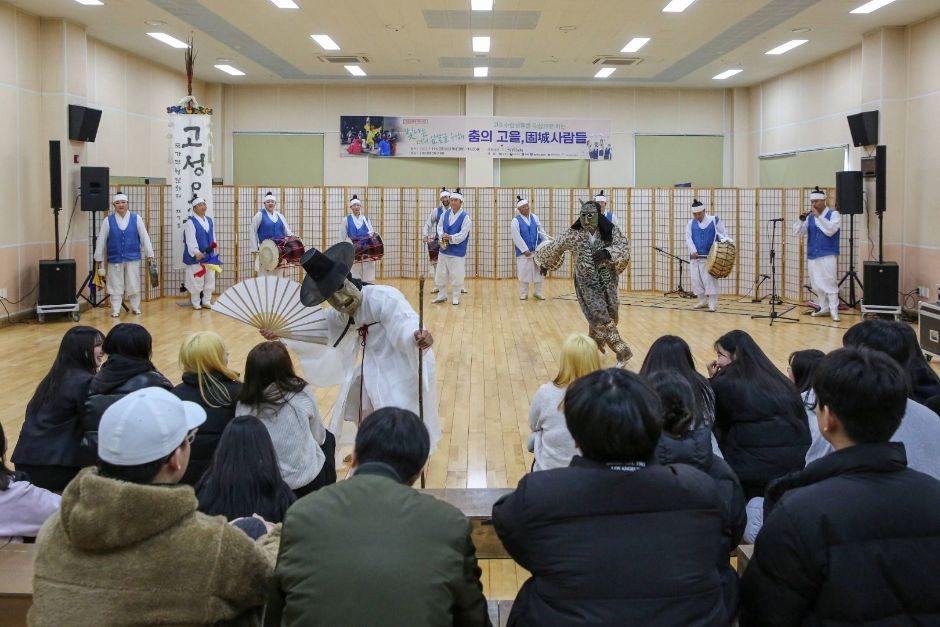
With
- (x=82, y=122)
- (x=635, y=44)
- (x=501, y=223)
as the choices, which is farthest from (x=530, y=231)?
(x=82, y=122)

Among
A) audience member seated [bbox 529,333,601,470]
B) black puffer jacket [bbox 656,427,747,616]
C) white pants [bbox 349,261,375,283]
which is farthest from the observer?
white pants [bbox 349,261,375,283]

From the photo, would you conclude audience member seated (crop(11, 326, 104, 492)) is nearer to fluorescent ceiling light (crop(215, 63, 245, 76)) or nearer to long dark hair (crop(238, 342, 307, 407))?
long dark hair (crop(238, 342, 307, 407))

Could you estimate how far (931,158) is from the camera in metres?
11.1

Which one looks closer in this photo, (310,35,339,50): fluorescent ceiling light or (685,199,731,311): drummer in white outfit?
(685,199,731,311): drummer in white outfit

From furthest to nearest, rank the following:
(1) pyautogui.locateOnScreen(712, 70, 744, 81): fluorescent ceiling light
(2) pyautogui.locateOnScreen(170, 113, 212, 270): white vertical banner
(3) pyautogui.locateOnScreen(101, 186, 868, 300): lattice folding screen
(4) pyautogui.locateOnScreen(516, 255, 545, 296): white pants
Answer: (1) pyautogui.locateOnScreen(712, 70, 744, 81): fluorescent ceiling light, (4) pyautogui.locateOnScreen(516, 255, 545, 296): white pants, (3) pyautogui.locateOnScreen(101, 186, 868, 300): lattice folding screen, (2) pyautogui.locateOnScreen(170, 113, 212, 270): white vertical banner

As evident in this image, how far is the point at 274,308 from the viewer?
172 inches

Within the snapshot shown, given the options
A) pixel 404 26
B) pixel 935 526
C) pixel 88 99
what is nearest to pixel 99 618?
pixel 935 526

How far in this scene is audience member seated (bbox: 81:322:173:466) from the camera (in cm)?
332

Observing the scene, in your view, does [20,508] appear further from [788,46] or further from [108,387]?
[788,46]

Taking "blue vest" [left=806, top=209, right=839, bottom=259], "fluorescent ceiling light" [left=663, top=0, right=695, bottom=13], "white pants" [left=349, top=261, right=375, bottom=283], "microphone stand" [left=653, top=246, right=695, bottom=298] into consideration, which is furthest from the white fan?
"microphone stand" [left=653, top=246, right=695, bottom=298]

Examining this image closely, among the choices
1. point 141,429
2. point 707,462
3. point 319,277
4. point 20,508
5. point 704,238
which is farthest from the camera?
point 704,238

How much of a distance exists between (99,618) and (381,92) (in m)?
16.8

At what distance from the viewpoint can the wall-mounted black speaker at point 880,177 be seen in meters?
11.1

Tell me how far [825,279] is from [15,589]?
11044 millimetres
